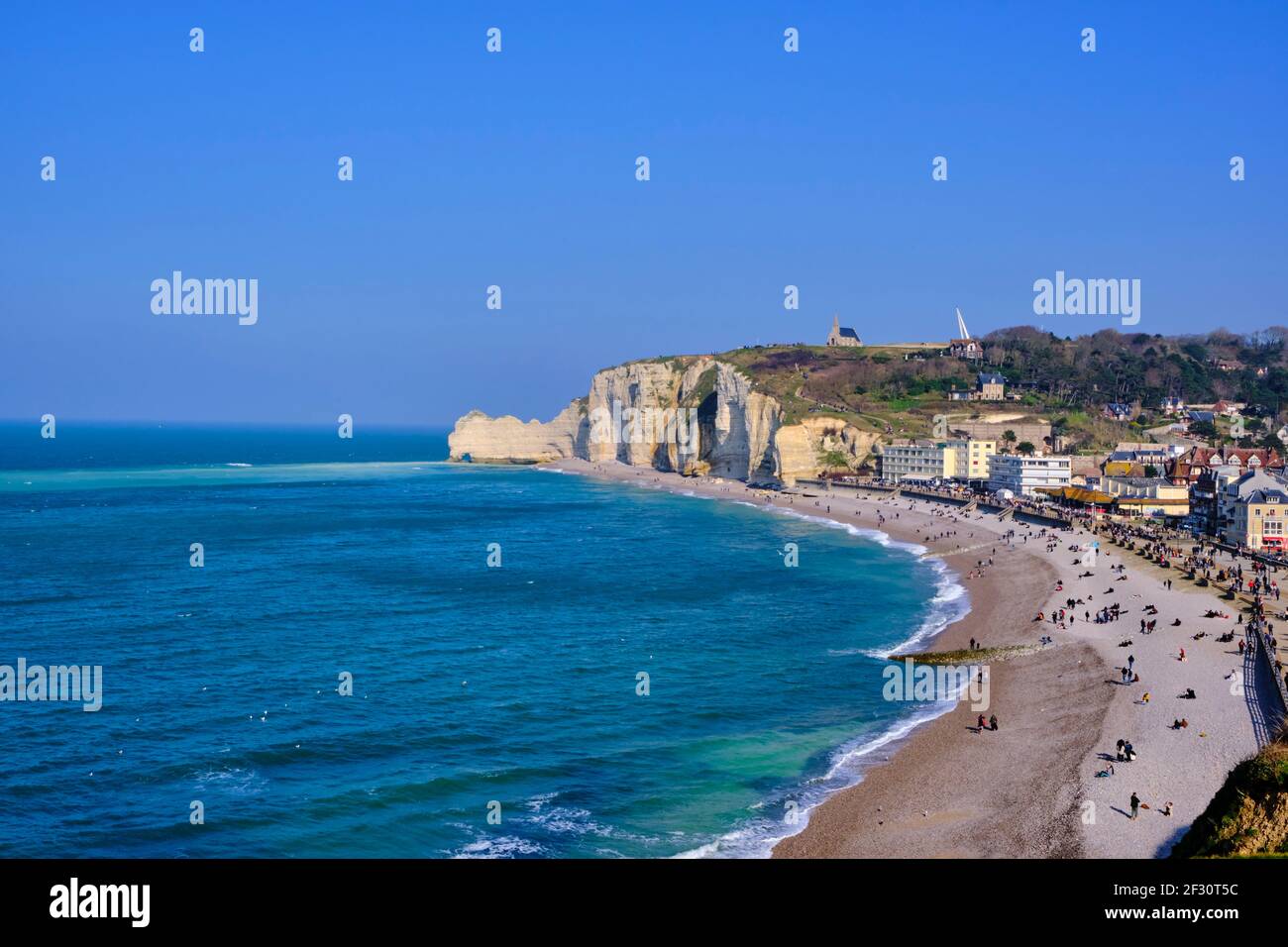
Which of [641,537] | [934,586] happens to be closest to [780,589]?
[934,586]

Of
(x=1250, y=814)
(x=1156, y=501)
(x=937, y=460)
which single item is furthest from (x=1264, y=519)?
(x=1250, y=814)

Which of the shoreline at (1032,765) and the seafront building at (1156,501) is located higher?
the seafront building at (1156,501)

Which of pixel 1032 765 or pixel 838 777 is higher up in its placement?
pixel 1032 765

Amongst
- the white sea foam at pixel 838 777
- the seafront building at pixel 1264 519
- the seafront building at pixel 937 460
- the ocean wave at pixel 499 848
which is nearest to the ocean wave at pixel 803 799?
the white sea foam at pixel 838 777

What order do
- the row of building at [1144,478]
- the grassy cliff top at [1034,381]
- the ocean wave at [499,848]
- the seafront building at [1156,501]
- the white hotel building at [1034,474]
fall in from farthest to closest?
the grassy cliff top at [1034,381] → the white hotel building at [1034,474] → the seafront building at [1156,501] → the row of building at [1144,478] → the ocean wave at [499,848]

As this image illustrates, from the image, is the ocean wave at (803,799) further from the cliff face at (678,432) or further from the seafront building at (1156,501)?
the cliff face at (678,432)

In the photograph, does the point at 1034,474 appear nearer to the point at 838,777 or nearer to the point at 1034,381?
the point at 1034,381
